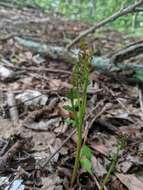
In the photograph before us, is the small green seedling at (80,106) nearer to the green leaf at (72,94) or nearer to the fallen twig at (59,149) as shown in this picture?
the green leaf at (72,94)

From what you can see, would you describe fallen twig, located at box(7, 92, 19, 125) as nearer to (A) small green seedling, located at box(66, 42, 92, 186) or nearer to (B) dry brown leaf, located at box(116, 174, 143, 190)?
(A) small green seedling, located at box(66, 42, 92, 186)

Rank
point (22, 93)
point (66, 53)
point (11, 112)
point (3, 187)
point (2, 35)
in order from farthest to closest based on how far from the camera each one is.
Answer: point (2, 35), point (66, 53), point (22, 93), point (11, 112), point (3, 187)

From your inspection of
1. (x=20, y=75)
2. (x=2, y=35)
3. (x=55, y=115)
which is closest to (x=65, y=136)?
(x=55, y=115)

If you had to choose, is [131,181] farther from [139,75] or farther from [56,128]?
[139,75]

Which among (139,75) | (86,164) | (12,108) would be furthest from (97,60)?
(86,164)

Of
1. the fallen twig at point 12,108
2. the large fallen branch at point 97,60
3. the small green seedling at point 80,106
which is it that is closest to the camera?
the small green seedling at point 80,106

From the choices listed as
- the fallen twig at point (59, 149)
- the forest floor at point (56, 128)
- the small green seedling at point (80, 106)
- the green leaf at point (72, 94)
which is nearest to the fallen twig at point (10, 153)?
the forest floor at point (56, 128)

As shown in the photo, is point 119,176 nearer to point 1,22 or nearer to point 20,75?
point 20,75

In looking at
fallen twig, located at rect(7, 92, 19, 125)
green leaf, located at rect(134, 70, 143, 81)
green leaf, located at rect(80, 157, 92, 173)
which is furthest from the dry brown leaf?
green leaf, located at rect(134, 70, 143, 81)
